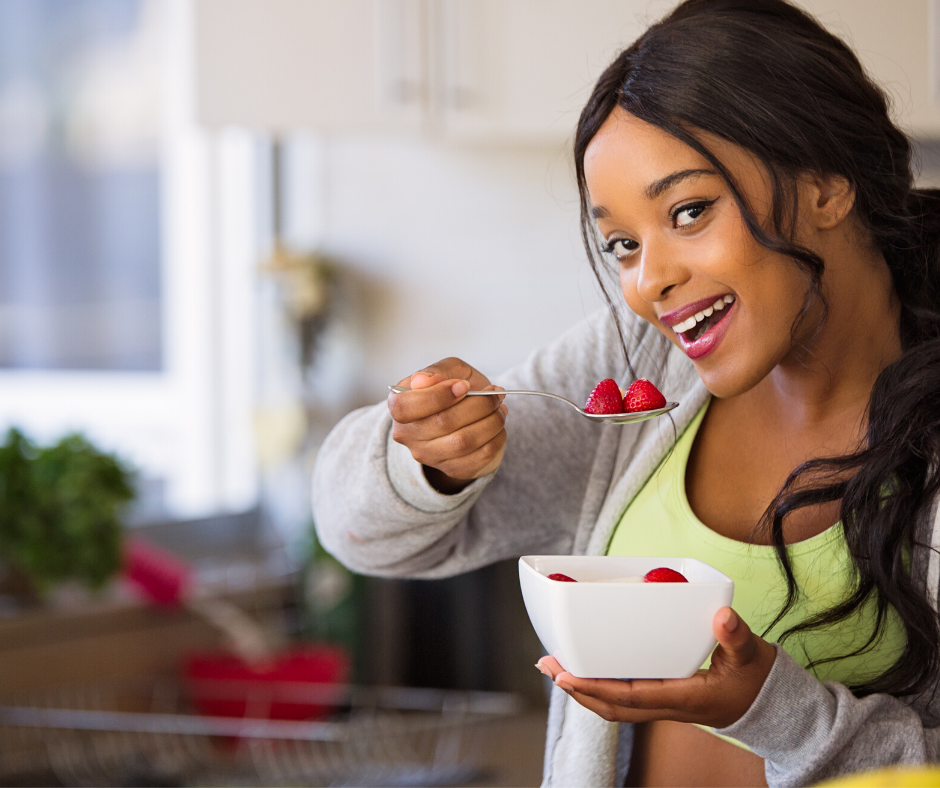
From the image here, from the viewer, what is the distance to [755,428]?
1019mm

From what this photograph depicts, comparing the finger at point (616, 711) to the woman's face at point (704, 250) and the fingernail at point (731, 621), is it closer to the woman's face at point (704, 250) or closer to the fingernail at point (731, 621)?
the fingernail at point (731, 621)

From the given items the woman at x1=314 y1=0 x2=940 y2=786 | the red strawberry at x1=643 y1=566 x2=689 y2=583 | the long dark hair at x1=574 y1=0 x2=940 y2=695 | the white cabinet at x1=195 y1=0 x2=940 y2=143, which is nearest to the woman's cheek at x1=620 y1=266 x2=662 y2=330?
the woman at x1=314 y1=0 x2=940 y2=786

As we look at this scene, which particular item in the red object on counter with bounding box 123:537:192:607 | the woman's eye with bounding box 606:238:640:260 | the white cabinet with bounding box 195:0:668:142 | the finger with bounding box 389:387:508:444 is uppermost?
the white cabinet with bounding box 195:0:668:142

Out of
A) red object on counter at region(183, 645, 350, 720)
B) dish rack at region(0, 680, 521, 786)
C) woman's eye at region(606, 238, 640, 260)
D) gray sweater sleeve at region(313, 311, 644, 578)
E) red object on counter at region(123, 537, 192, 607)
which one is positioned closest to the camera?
woman's eye at region(606, 238, 640, 260)

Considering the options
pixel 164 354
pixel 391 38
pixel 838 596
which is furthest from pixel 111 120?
pixel 838 596

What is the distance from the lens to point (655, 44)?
2.95 ft

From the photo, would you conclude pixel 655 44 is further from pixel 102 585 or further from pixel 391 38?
pixel 102 585

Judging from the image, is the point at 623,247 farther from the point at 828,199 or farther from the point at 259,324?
the point at 259,324

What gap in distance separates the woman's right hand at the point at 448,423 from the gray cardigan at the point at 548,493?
0.04m

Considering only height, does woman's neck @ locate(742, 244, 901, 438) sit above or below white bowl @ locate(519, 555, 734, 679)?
above

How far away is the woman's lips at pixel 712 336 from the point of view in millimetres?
854

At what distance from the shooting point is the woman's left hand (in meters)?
0.70

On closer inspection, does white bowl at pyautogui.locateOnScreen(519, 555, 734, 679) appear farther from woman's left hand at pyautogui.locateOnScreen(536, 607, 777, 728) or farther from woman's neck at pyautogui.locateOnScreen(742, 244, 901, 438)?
woman's neck at pyautogui.locateOnScreen(742, 244, 901, 438)

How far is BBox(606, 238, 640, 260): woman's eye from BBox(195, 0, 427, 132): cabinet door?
1042 millimetres
